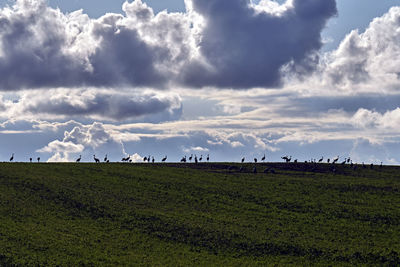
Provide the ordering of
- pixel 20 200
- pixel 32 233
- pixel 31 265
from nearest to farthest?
pixel 31 265
pixel 32 233
pixel 20 200

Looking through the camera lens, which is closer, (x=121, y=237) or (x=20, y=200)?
(x=121, y=237)

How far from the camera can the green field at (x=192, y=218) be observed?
60094mm

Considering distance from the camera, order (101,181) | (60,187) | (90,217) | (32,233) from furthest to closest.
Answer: (101,181)
(60,187)
(90,217)
(32,233)

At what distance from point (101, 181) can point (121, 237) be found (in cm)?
2987

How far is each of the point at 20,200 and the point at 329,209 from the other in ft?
153

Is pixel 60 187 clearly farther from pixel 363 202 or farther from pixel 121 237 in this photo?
pixel 363 202

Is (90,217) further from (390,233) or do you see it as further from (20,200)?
(390,233)

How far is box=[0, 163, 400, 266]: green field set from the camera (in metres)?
60.1

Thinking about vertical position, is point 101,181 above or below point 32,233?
above

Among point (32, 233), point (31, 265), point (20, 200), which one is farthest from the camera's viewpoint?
point (20, 200)

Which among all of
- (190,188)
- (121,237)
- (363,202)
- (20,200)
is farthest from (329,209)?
(20,200)

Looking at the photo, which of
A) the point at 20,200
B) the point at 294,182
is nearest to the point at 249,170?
the point at 294,182

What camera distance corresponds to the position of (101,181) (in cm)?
9469

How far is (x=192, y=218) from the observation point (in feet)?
238
